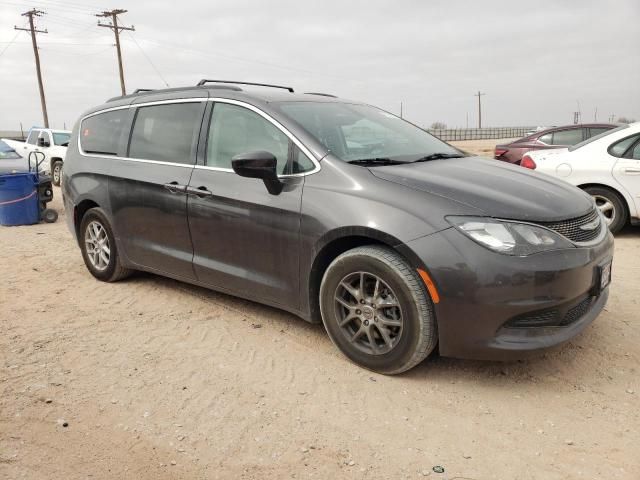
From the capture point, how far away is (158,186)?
4355 millimetres

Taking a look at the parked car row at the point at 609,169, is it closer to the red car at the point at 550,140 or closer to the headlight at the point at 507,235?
the red car at the point at 550,140

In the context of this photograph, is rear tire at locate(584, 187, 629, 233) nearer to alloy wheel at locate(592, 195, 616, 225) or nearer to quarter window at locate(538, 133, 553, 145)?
alloy wheel at locate(592, 195, 616, 225)

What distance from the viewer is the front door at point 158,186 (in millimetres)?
4246

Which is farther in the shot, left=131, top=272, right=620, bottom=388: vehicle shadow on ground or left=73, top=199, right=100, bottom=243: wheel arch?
left=73, top=199, right=100, bottom=243: wheel arch

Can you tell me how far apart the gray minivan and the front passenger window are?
0.01 metres

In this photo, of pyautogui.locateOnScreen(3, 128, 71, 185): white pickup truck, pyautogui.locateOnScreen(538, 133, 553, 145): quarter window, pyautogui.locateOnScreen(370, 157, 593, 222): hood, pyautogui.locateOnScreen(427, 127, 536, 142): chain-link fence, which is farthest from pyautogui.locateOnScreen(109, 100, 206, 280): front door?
pyautogui.locateOnScreen(427, 127, 536, 142): chain-link fence

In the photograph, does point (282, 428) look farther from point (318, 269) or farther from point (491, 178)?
point (491, 178)

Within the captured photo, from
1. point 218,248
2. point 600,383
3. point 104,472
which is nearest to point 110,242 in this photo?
point 218,248

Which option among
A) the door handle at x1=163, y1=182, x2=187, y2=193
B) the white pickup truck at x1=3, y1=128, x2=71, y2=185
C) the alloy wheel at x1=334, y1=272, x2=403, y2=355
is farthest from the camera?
the white pickup truck at x1=3, y1=128, x2=71, y2=185

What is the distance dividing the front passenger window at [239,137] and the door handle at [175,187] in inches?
11.1

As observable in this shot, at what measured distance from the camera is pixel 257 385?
326cm

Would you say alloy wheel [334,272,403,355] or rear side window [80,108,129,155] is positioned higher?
rear side window [80,108,129,155]

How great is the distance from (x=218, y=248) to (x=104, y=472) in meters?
1.83

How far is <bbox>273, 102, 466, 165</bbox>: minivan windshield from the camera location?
367 cm
